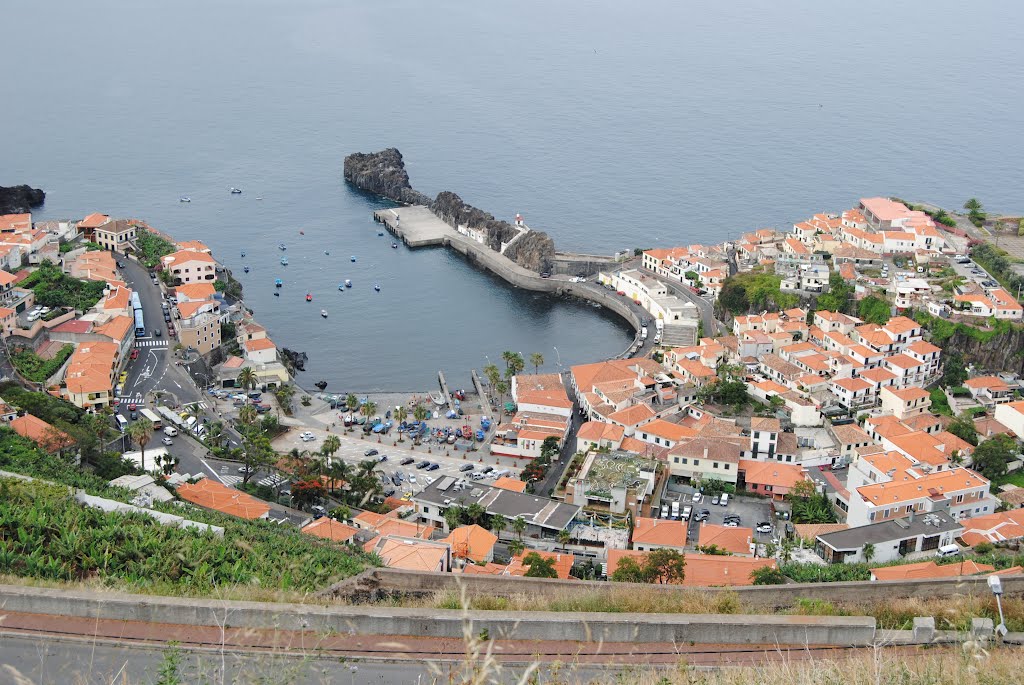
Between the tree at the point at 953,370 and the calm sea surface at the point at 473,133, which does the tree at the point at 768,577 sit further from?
the calm sea surface at the point at 473,133

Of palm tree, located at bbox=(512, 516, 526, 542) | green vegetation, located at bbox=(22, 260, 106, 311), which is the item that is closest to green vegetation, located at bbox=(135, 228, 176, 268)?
green vegetation, located at bbox=(22, 260, 106, 311)

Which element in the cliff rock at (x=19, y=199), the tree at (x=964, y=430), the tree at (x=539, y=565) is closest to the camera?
the tree at (x=539, y=565)

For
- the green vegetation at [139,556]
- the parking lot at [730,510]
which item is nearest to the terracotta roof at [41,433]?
the green vegetation at [139,556]

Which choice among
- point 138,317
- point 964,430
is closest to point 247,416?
point 138,317

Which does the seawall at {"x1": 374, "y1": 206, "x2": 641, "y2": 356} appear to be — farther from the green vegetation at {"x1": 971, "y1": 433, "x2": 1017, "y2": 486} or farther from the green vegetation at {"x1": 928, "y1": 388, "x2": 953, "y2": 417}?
the green vegetation at {"x1": 971, "y1": 433, "x2": 1017, "y2": 486}

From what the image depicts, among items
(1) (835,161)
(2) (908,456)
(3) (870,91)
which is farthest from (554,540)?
(3) (870,91)

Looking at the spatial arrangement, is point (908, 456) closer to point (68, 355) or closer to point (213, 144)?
point (68, 355)
